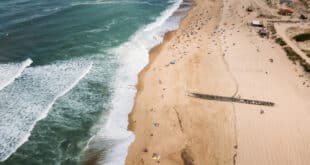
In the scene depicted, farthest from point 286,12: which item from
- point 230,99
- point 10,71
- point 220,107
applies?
point 10,71

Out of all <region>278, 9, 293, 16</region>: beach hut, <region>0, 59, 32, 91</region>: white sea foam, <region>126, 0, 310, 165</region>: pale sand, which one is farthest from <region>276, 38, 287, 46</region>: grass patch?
<region>0, 59, 32, 91</region>: white sea foam

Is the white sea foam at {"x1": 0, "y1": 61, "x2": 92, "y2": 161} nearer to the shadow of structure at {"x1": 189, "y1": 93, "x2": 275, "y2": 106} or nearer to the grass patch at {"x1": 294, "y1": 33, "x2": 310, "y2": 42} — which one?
the shadow of structure at {"x1": 189, "y1": 93, "x2": 275, "y2": 106}

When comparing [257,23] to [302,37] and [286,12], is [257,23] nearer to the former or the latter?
[286,12]

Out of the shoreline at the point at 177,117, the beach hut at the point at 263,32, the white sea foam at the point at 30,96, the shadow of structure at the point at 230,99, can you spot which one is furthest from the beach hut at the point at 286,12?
the white sea foam at the point at 30,96

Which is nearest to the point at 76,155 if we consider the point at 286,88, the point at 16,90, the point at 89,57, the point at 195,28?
the point at 16,90

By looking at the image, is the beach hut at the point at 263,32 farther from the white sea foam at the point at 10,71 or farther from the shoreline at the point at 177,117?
the white sea foam at the point at 10,71
